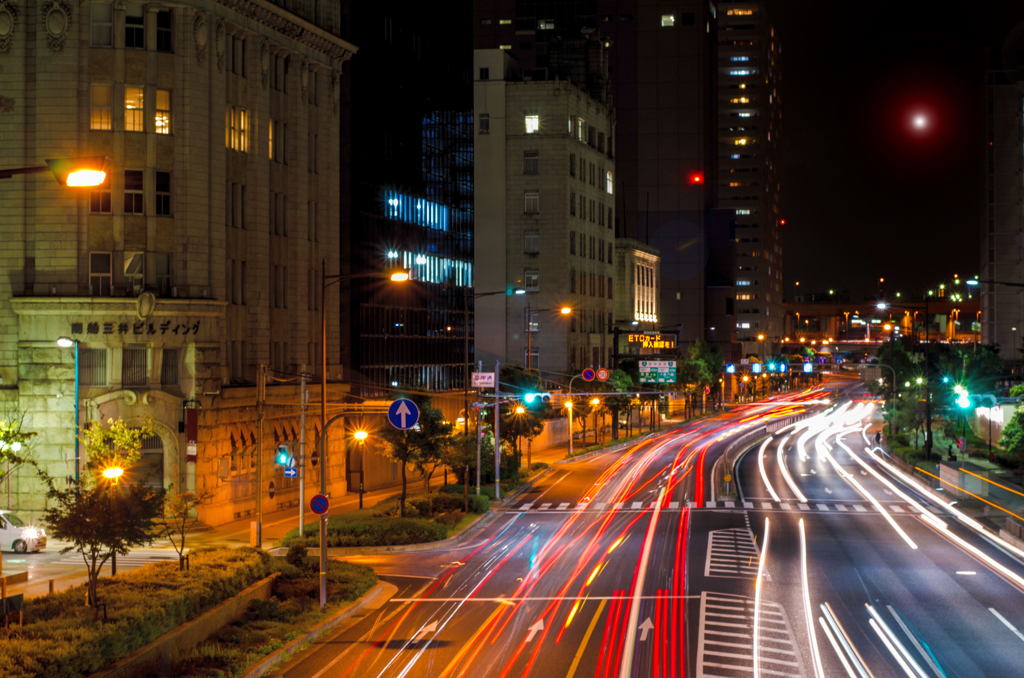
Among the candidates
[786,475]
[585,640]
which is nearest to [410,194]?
[786,475]

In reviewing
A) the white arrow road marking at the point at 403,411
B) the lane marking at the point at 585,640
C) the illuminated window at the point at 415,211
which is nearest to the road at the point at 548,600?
the lane marking at the point at 585,640

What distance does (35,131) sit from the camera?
5009 centimetres

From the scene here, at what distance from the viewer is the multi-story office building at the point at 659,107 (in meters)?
189

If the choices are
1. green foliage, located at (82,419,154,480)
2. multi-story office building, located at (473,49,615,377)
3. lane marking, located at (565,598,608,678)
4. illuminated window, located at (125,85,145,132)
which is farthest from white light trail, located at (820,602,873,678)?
multi-story office building, located at (473,49,615,377)

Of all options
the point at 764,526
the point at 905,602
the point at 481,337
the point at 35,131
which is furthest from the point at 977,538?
the point at 481,337

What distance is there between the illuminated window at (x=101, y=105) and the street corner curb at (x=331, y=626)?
88.3 ft

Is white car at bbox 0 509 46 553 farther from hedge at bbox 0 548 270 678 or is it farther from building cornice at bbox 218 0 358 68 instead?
building cornice at bbox 218 0 358 68

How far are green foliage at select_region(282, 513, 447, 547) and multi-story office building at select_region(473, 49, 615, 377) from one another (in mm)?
64343

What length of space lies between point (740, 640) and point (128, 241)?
34924mm

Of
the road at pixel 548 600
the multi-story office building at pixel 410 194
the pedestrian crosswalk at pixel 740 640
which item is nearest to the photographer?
the pedestrian crosswalk at pixel 740 640

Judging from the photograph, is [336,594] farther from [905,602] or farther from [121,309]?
[121,309]

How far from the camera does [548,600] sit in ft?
108

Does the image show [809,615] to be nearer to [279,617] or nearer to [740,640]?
[740,640]

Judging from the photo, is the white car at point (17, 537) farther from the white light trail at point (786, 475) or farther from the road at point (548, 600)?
the white light trail at point (786, 475)
